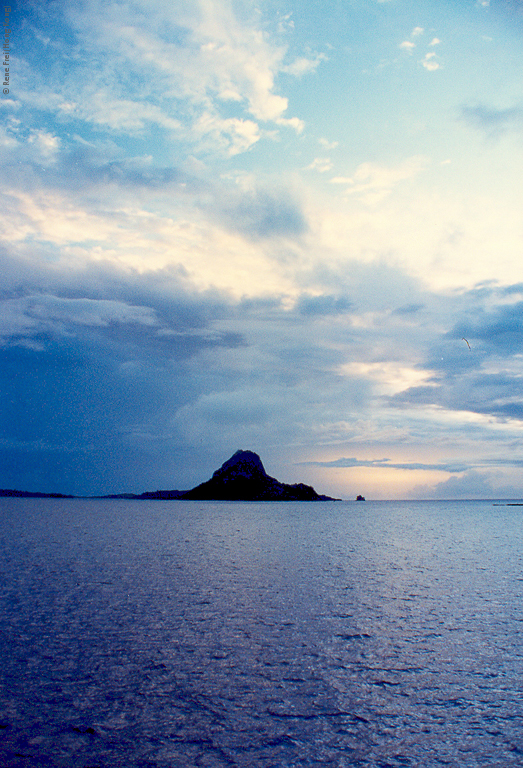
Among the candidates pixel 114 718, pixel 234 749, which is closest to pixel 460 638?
pixel 234 749

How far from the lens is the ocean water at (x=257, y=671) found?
12773 millimetres

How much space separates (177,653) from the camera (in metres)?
20.1

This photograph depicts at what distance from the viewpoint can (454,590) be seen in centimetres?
3509

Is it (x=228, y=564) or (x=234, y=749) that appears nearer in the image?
(x=234, y=749)

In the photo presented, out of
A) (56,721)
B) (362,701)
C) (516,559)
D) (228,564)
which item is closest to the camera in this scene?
(56,721)

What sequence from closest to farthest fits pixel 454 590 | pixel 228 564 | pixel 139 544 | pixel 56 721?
pixel 56 721
pixel 454 590
pixel 228 564
pixel 139 544

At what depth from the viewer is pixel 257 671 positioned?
1823 cm

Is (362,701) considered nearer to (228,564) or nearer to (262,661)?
(262,661)

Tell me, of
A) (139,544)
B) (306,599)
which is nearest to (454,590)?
(306,599)

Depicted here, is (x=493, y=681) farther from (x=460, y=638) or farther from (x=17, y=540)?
(x=17, y=540)

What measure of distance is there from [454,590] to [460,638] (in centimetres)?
1322

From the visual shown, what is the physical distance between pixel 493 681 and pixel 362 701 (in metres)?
5.62

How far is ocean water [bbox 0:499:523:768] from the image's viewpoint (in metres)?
12.8

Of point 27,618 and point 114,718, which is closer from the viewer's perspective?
point 114,718
